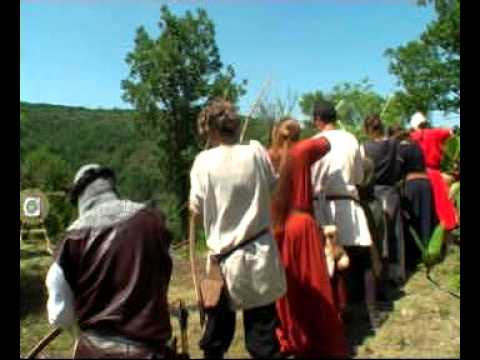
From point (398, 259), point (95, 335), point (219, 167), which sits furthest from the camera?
point (398, 259)

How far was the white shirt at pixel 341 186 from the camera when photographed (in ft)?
15.9

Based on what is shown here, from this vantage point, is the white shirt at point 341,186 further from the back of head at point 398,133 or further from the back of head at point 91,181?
the back of head at point 91,181

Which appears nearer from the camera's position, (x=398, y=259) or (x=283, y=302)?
(x=283, y=302)

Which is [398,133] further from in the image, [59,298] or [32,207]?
[32,207]

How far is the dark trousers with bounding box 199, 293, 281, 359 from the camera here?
150 inches

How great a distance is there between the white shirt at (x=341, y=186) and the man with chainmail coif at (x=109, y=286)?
2303 millimetres

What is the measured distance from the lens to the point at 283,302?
4500mm

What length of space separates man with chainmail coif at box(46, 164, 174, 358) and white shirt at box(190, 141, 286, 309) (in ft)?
3.55

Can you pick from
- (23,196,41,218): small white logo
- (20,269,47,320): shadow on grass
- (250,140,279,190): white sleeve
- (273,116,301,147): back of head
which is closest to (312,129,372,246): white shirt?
(273,116,301,147): back of head

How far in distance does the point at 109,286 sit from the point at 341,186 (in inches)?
103
